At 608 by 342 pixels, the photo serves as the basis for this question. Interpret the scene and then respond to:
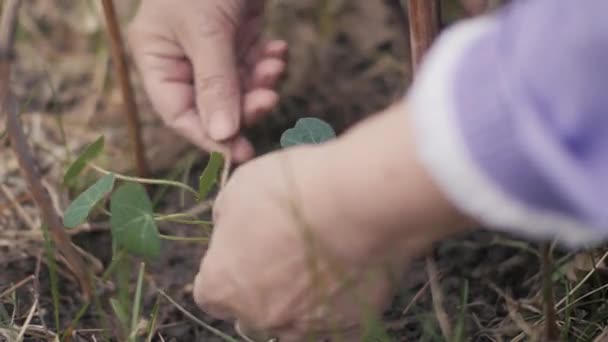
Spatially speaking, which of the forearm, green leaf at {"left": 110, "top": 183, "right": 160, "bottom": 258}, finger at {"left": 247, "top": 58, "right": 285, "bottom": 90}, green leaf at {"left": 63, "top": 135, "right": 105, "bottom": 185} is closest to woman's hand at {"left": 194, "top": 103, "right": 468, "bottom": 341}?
the forearm

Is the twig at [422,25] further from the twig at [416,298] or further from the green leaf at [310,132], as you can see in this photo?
the twig at [416,298]

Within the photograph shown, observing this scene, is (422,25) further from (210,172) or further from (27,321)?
(27,321)

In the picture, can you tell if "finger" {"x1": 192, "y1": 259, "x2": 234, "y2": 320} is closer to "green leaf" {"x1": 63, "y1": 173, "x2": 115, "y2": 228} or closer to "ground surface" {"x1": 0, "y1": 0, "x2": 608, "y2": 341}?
"ground surface" {"x1": 0, "y1": 0, "x2": 608, "y2": 341}

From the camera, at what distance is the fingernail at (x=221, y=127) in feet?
4.19

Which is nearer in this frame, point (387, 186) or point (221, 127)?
point (387, 186)

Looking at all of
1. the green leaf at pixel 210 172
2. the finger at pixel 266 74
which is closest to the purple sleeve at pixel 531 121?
the green leaf at pixel 210 172

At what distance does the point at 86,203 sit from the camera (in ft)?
3.77

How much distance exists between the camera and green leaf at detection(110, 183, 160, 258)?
1079 millimetres

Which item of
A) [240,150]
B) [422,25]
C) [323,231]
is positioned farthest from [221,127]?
[323,231]

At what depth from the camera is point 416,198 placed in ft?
2.59

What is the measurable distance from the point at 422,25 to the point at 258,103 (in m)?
0.28

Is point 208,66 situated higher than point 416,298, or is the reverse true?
point 208,66

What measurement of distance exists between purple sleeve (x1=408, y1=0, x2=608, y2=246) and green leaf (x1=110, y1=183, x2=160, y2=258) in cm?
41

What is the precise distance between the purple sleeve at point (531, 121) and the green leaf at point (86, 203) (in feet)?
1.61
